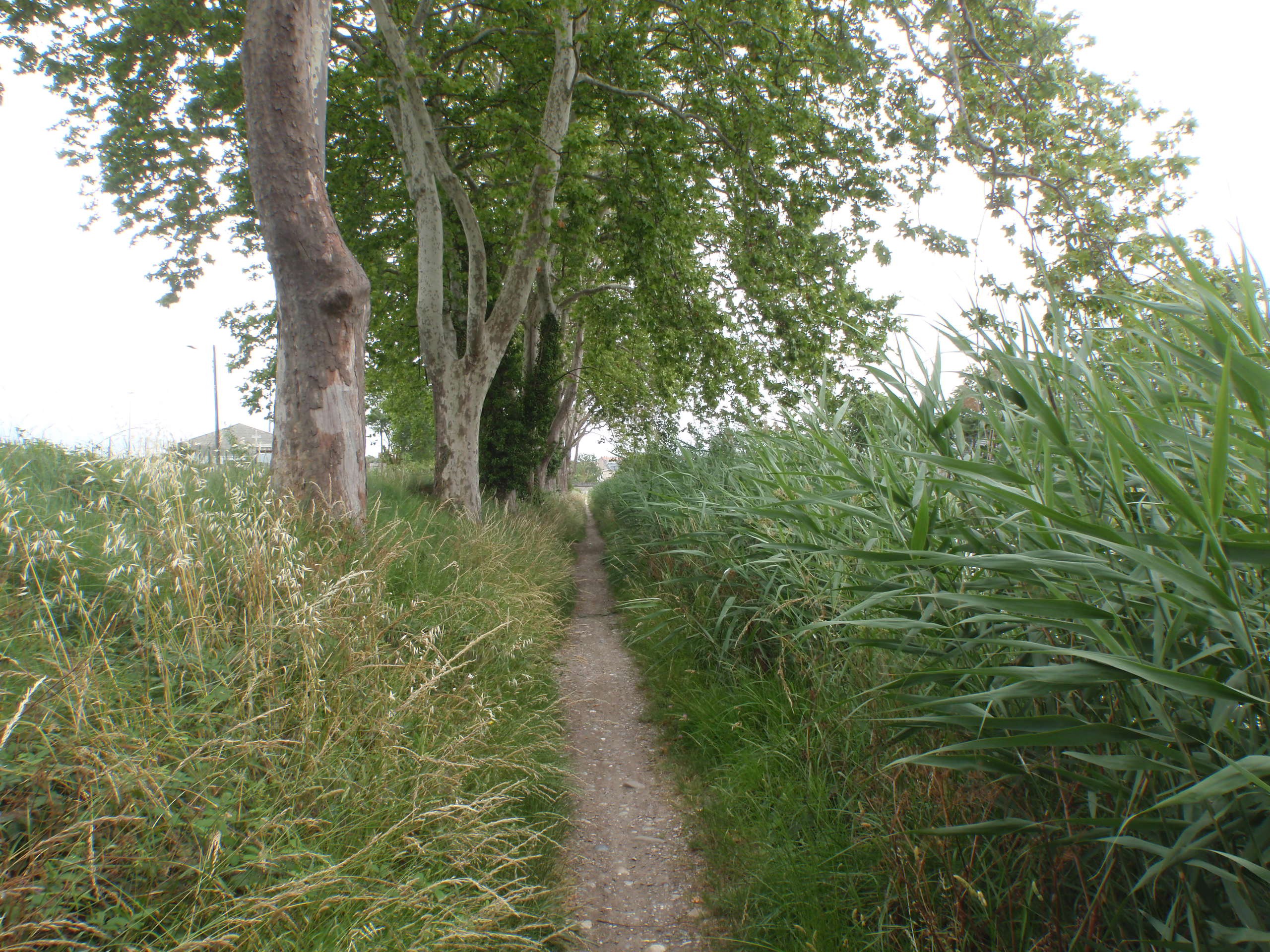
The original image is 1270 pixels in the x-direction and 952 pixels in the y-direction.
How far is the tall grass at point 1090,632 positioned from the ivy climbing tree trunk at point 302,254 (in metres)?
4.16

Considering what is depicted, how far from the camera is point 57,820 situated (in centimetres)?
185

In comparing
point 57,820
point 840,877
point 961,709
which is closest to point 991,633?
point 961,709

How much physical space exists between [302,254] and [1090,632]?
5.55 meters

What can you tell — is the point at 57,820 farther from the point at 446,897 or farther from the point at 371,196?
the point at 371,196

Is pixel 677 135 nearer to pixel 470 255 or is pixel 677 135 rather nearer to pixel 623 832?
pixel 470 255

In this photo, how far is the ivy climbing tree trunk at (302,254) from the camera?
529cm

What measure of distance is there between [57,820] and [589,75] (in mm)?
10583

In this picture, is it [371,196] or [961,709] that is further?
[371,196]

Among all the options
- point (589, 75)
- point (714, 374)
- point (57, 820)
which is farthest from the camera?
point (714, 374)

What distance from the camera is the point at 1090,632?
165 cm

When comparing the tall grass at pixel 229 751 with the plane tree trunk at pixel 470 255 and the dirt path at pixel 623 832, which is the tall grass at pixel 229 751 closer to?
the dirt path at pixel 623 832

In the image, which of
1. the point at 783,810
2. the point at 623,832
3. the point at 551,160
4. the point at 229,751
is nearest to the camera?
the point at 229,751

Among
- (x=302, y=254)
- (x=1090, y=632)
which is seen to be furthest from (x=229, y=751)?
(x=302, y=254)

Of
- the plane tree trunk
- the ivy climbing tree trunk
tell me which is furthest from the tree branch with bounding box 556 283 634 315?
the ivy climbing tree trunk
